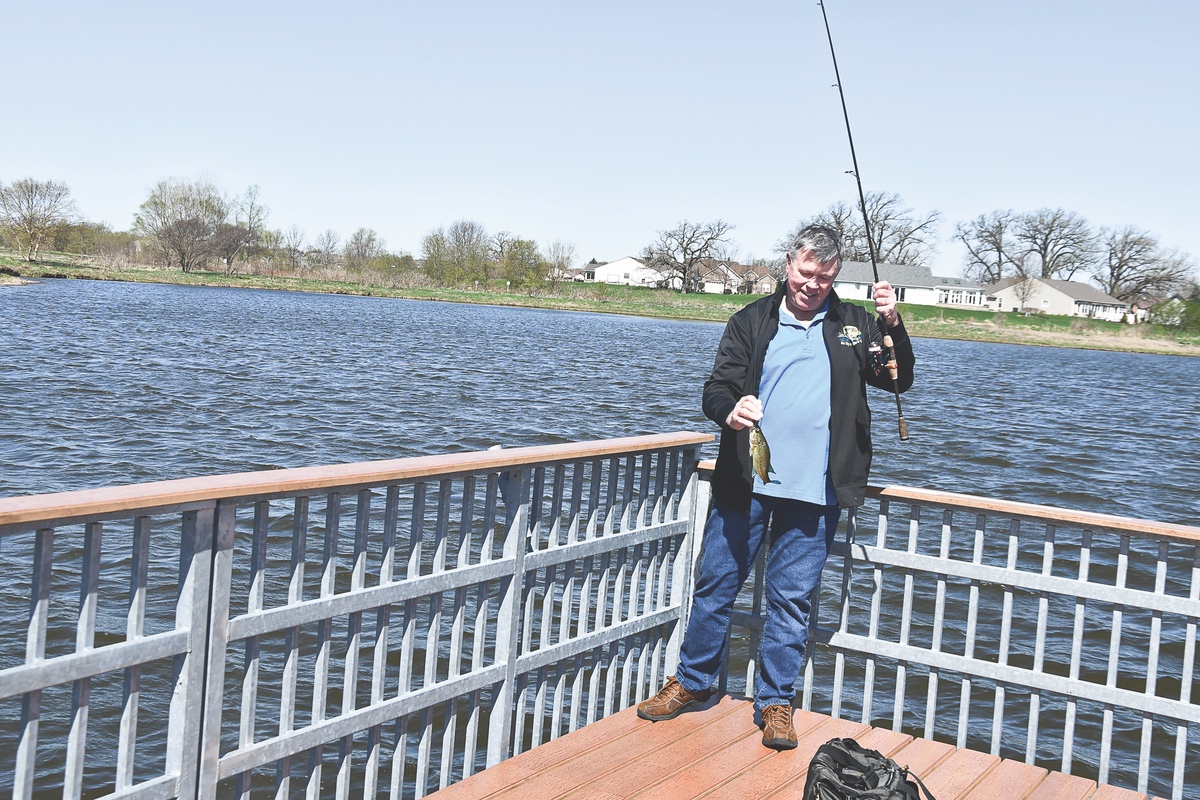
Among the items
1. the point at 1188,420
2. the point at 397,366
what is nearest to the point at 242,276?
the point at 397,366

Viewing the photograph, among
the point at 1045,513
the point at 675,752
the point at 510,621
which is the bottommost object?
the point at 675,752

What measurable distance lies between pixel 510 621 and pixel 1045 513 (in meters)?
1.90

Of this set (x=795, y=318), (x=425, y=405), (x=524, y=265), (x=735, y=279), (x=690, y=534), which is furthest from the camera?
(x=735, y=279)

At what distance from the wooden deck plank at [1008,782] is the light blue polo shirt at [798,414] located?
1080 mm

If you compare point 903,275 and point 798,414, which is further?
point 903,275

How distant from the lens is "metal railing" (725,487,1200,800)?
3750 mm

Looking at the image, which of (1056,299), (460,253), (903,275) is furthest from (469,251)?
(1056,299)

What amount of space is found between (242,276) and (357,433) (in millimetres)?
68073

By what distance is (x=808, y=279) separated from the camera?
3797 mm

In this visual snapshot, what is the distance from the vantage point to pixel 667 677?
183 inches

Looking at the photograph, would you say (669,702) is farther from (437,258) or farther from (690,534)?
(437,258)

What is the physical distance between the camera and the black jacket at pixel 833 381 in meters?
3.83

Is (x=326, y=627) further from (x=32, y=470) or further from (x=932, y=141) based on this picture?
(x=32, y=470)

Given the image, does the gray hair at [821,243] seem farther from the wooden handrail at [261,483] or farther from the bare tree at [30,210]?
the bare tree at [30,210]
